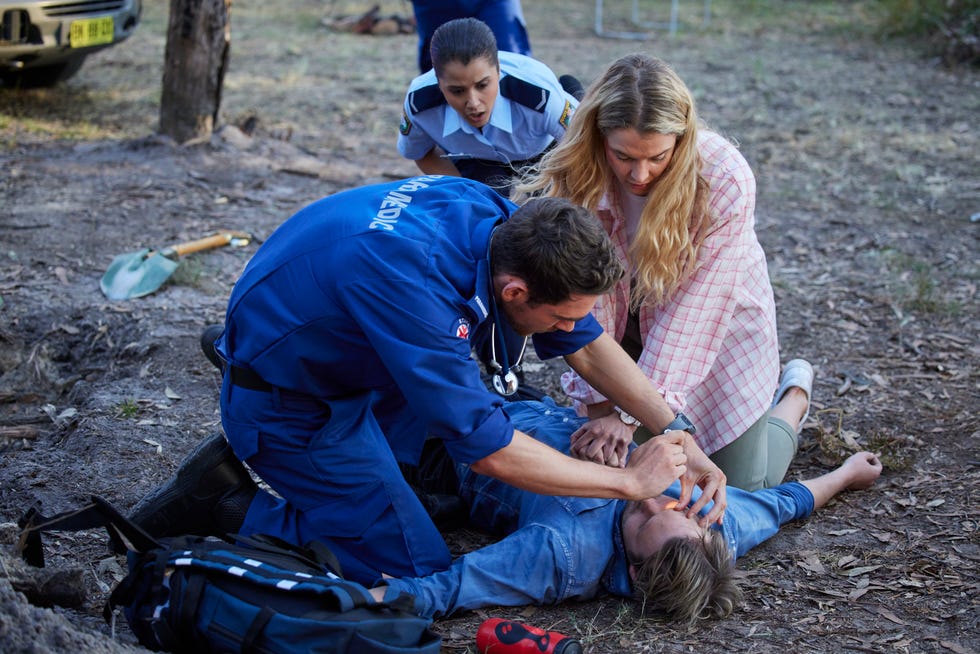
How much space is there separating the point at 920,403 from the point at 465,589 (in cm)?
235

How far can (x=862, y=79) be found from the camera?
1009 cm

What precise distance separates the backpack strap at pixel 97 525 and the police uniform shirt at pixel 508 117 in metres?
2.22

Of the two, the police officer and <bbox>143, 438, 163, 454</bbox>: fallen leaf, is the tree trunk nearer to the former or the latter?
<bbox>143, 438, 163, 454</bbox>: fallen leaf

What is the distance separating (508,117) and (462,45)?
379 millimetres

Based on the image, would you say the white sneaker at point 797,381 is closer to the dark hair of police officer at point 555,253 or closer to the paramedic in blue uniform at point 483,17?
the dark hair of police officer at point 555,253

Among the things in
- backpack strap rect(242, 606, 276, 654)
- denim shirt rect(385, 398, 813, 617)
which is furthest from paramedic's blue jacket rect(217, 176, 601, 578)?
backpack strap rect(242, 606, 276, 654)

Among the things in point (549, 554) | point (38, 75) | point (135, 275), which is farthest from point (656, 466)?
point (38, 75)

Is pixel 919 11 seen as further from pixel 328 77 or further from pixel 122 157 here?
pixel 122 157

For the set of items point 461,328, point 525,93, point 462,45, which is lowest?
point 461,328

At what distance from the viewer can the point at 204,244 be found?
557 cm

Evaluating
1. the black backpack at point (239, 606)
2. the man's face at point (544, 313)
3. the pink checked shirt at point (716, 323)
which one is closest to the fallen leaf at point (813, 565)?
the pink checked shirt at point (716, 323)

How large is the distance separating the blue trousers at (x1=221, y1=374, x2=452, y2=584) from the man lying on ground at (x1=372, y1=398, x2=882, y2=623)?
14 centimetres

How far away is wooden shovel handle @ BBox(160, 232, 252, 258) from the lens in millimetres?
5391

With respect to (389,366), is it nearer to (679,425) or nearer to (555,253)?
(555,253)
